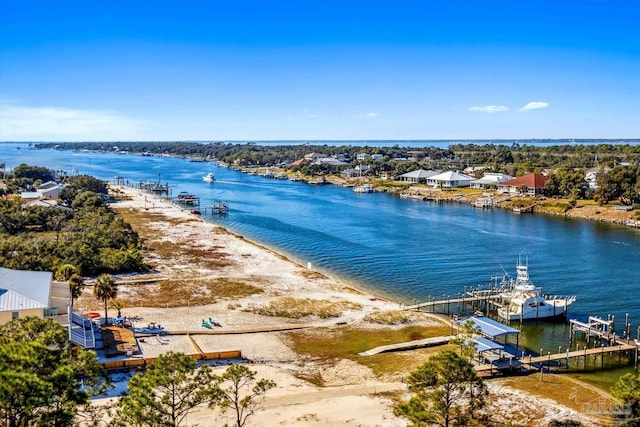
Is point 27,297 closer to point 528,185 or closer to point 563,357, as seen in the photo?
point 563,357

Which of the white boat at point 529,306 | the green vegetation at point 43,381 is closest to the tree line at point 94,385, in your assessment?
the green vegetation at point 43,381

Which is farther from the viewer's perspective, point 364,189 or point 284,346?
point 364,189

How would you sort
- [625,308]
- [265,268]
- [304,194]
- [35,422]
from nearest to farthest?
[35,422]
[625,308]
[265,268]
[304,194]

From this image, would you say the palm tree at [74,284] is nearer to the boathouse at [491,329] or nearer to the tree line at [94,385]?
the tree line at [94,385]

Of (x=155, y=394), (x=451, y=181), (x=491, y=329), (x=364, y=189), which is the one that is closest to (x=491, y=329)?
(x=491, y=329)

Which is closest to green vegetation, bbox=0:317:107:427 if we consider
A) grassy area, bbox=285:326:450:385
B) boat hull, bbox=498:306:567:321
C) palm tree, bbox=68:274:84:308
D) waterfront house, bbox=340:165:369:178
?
grassy area, bbox=285:326:450:385

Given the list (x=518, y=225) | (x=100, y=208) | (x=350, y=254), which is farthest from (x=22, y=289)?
(x=518, y=225)

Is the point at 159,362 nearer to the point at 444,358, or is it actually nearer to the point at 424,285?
the point at 444,358

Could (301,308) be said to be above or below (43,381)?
below
